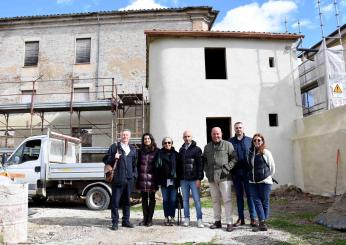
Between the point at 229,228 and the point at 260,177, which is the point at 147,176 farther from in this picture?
the point at 260,177

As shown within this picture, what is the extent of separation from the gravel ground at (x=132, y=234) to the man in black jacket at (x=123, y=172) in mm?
362

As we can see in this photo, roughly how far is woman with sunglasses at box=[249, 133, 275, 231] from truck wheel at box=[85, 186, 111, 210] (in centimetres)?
500

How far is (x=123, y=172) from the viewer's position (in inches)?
272

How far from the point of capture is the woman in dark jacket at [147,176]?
7070mm

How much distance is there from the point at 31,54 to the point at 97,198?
15.5 meters

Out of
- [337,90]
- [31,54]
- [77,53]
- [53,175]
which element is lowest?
[53,175]

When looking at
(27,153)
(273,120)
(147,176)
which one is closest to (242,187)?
(147,176)

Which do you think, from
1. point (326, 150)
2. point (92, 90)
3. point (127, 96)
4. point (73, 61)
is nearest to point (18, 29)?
point (73, 61)

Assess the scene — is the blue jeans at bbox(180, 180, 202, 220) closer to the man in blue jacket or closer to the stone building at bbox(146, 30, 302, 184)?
the man in blue jacket

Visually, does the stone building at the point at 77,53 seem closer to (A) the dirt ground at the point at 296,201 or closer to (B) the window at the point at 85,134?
(B) the window at the point at 85,134

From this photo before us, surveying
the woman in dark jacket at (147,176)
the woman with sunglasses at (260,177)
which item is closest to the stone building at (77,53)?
the woman in dark jacket at (147,176)

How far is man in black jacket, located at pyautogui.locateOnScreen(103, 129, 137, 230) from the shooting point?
686cm

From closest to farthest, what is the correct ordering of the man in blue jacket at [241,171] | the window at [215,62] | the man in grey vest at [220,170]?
the man in grey vest at [220,170] < the man in blue jacket at [241,171] < the window at [215,62]

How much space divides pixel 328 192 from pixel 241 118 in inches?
164
